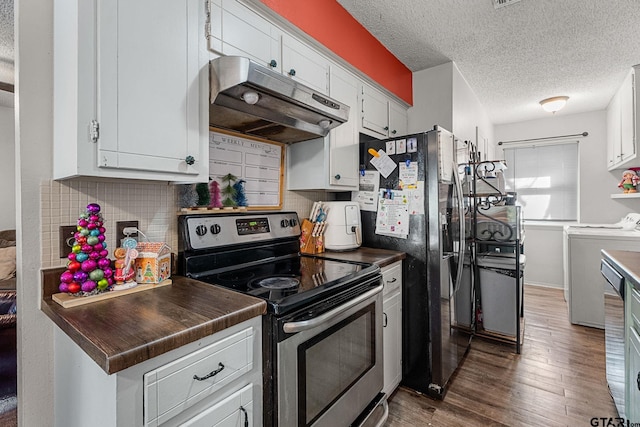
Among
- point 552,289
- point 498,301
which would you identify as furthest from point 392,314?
point 552,289

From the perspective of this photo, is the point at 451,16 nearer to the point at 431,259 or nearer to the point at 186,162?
the point at 431,259

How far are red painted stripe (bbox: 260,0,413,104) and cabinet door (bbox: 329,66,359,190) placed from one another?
15 centimetres

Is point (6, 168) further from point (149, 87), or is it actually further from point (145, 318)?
point (145, 318)

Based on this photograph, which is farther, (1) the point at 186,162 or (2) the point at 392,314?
(2) the point at 392,314

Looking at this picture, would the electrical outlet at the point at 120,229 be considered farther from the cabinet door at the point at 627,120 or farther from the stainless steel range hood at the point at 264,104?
the cabinet door at the point at 627,120

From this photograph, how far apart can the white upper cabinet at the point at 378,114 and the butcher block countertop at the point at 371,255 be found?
2.98ft

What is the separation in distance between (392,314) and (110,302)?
1488 mm

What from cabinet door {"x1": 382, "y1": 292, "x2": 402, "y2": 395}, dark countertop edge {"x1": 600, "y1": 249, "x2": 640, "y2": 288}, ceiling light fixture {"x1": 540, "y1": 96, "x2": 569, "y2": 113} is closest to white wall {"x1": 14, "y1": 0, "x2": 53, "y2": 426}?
cabinet door {"x1": 382, "y1": 292, "x2": 402, "y2": 395}

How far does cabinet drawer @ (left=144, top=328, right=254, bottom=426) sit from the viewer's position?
2.51ft

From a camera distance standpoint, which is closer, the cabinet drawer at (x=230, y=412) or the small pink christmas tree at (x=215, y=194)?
the cabinet drawer at (x=230, y=412)

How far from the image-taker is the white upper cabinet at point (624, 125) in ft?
9.45

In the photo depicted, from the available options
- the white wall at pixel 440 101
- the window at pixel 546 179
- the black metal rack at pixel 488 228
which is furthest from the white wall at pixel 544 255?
the white wall at pixel 440 101

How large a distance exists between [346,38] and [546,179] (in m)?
4.09

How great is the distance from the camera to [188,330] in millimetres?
812
